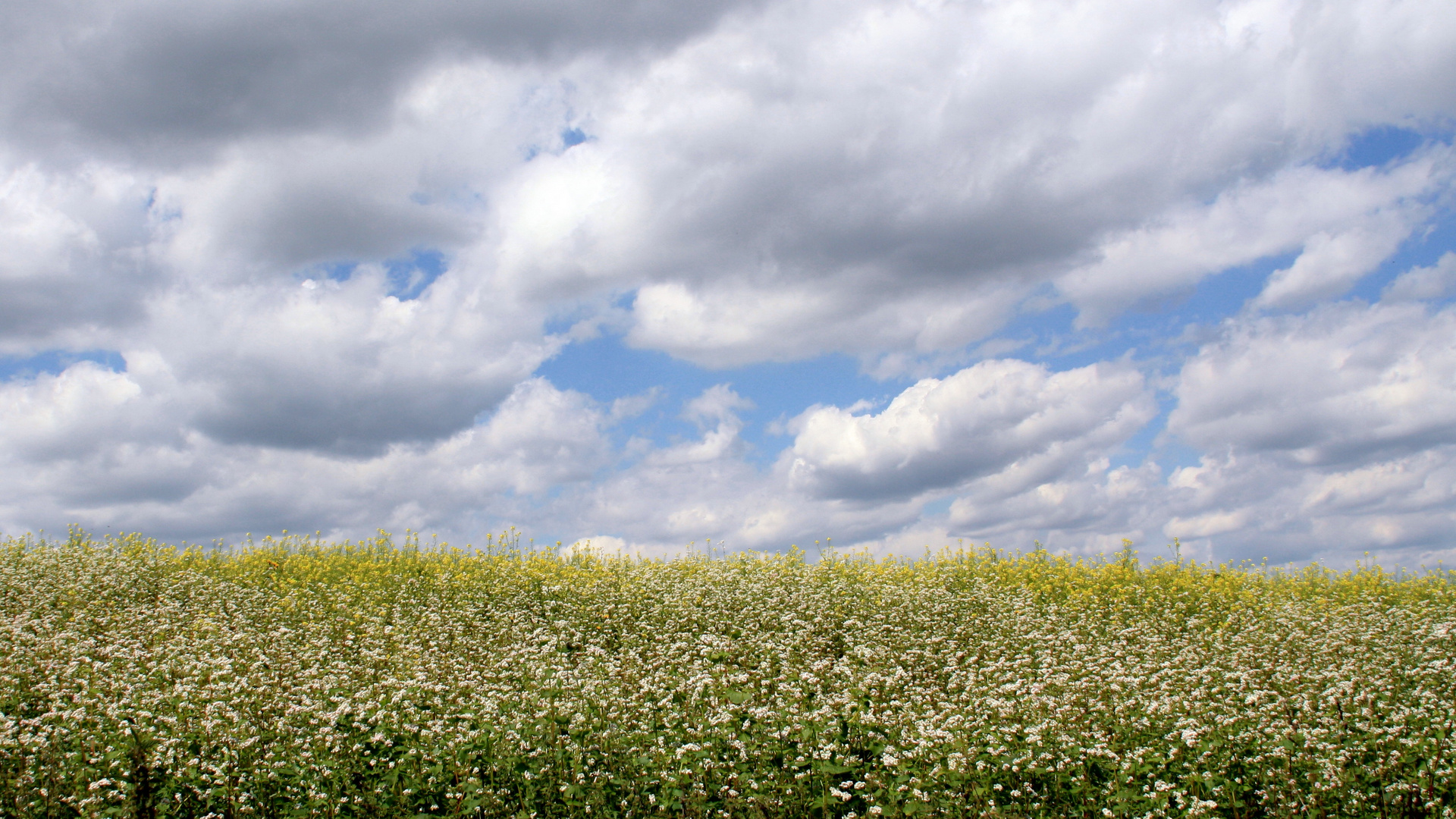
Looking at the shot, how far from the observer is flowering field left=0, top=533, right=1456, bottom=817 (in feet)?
24.3

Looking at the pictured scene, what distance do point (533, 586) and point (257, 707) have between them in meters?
7.08

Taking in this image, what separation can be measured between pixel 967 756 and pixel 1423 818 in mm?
4032

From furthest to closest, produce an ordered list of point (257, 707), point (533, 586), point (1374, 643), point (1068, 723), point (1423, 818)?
point (533, 586), point (1374, 643), point (257, 707), point (1068, 723), point (1423, 818)

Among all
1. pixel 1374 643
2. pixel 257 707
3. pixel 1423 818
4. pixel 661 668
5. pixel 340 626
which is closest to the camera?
pixel 1423 818

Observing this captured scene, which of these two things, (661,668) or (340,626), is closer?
(661,668)

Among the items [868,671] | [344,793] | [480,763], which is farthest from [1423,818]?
[344,793]

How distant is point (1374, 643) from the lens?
41.1 feet

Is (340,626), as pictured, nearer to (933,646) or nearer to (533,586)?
(533,586)

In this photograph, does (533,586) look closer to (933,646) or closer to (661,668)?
(661,668)

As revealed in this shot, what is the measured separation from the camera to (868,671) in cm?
1034

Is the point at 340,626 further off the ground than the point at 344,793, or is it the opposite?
the point at 340,626

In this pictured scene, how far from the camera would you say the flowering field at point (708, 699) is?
24.3 ft

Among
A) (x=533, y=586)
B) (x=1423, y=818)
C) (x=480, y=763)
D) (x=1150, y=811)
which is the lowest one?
(x=1423, y=818)

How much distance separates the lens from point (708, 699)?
910 centimetres
